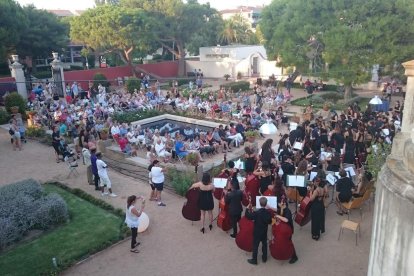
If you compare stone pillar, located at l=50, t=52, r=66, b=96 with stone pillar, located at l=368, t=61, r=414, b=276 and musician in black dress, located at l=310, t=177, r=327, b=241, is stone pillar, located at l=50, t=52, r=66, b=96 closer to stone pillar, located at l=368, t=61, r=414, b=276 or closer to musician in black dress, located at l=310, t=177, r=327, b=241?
musician in black dress, located at l=310, t=177, r=327, b=241

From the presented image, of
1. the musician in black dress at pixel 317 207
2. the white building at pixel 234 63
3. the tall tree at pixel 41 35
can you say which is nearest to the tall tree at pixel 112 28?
the tall tree at pixel 41 35

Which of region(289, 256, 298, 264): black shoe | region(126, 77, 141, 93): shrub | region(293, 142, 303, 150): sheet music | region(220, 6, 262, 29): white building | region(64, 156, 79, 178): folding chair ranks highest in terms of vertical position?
region(220, 6, 262, 29): white building

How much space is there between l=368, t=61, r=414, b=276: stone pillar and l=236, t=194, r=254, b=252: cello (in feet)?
11.0

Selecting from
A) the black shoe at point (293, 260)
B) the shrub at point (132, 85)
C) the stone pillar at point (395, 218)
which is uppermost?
the stone pillar at point (395, 218)

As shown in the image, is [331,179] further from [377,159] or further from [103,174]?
[103,174]

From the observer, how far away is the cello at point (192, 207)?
951 centimetres

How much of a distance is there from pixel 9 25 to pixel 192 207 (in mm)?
27442

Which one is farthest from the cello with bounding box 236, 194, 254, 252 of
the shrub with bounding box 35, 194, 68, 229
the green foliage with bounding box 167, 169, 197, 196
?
the shrub with bounding box 35, 194, 68, 229

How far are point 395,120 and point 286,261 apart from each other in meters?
9.83

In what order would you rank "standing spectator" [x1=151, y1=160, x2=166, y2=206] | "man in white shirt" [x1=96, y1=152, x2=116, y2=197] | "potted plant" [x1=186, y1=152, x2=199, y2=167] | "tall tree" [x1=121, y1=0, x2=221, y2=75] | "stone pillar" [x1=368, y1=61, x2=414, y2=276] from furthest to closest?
"tall tree" [x1=121, y1=0, x2=221, y2=75], "potted plant" [x1=186, y1=152, x2=199, y2=167], "man in white shirt" [x1=96, y1=152, x2=116, y2=197], "standing spectator" [x1=151, y1=160, x2=166, y2=206], "stone pillar" [x1=368, y1=61, x2=414, y2=276]

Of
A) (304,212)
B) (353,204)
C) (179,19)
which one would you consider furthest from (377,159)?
(179,19)

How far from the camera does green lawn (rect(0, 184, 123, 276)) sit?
8180 mm

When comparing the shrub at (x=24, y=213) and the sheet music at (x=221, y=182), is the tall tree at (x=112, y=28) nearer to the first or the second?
the shrub at (x=24, y=213)

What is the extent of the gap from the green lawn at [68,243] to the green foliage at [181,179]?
2.11m
